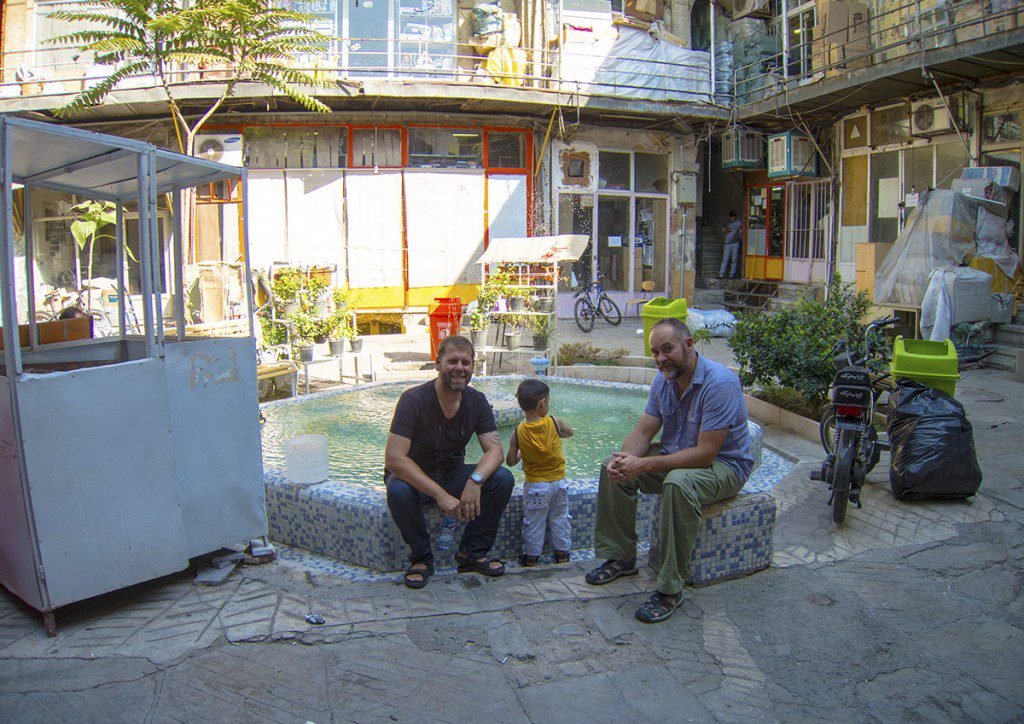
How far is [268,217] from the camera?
52.2 feet

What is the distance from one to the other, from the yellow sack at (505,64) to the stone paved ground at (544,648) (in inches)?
529

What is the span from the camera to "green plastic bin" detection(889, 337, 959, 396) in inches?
217

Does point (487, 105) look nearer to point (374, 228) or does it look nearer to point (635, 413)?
point (374, 228)

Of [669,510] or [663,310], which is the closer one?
[669,510]

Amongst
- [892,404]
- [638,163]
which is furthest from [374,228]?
[892,404]

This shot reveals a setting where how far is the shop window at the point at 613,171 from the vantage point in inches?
688

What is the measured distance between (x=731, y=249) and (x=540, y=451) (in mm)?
16101

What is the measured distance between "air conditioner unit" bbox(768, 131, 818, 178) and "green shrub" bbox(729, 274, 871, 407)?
9754 millimetres

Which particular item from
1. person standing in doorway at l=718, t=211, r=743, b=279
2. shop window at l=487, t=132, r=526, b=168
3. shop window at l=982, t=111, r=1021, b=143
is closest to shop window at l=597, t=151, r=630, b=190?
shop window at l=487, t=132, r=526, b=168

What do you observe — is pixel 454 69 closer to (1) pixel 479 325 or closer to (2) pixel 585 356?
(1) pixel 479 325

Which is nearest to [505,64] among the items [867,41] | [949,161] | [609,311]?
[609,311]

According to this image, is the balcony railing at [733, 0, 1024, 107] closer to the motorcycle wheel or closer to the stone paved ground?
the motorcycle wheel

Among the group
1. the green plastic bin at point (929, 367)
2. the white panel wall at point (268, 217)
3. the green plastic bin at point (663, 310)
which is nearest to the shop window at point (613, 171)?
the white panel wall at point (268, 217)

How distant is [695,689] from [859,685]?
2.14ft
